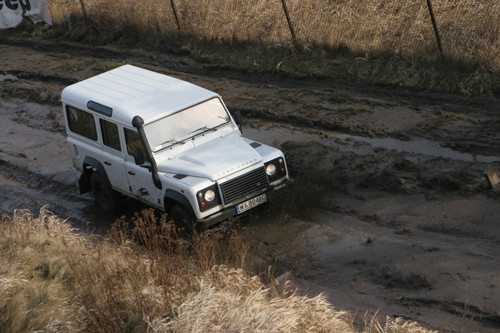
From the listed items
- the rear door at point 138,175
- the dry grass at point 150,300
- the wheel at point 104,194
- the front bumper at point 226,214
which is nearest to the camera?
the dry grass at point 150,300

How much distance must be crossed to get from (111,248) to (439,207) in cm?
452

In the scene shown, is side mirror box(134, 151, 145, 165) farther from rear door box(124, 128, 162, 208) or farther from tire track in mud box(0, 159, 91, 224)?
tire track in mud box(0, 159, 91, 224)

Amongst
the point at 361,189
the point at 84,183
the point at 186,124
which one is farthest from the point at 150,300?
the point at 84,183

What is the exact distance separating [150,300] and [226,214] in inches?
104

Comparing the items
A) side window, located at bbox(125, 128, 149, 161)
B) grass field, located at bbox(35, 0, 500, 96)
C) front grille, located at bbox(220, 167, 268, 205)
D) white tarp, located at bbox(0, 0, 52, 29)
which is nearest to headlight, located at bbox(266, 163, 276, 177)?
front grille, located at bbox(220, 167, 268, 205)

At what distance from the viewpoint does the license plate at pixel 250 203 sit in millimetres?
9188

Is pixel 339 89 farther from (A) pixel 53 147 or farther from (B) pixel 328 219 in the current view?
(A) pixel 53 147

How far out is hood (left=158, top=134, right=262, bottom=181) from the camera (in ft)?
30.1

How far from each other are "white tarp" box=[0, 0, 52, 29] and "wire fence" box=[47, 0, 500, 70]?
1827 mm

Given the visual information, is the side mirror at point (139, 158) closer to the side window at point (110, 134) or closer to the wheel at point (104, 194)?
the side window at point (110, 134)

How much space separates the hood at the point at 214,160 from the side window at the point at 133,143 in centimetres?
38

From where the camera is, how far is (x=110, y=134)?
10102 mm

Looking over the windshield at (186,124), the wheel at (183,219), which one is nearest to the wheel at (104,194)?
the windshield at (186,124)

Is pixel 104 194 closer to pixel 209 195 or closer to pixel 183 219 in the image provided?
pixel 183 219
